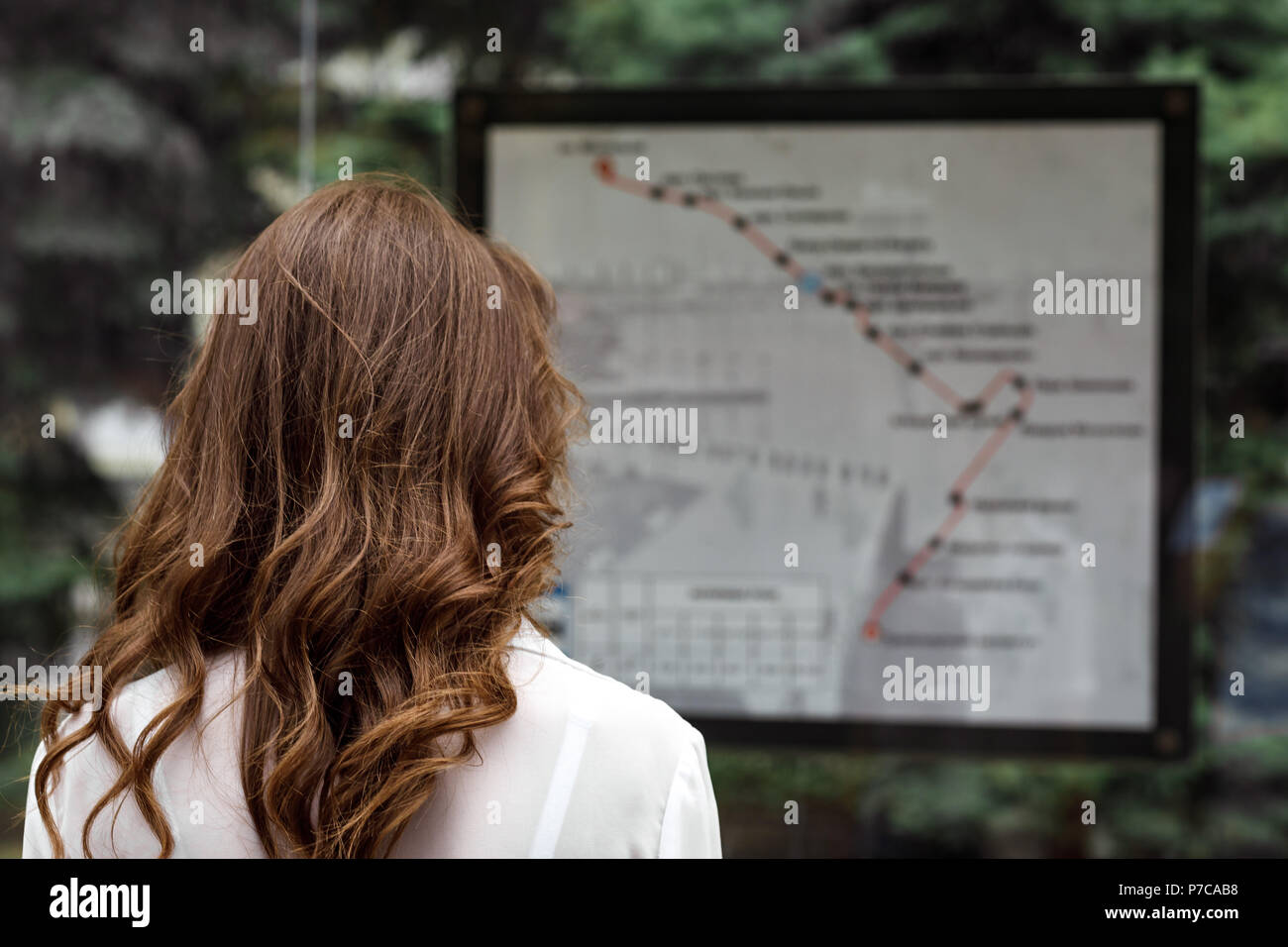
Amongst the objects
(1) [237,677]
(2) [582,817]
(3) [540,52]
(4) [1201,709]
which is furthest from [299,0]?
(4) [1201,709]

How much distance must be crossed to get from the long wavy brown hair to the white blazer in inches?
0.8

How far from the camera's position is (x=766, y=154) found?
6.91ft

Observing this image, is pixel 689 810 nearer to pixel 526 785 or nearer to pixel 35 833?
pixel 526 785

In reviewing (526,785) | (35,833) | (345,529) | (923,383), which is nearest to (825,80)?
(923,383)

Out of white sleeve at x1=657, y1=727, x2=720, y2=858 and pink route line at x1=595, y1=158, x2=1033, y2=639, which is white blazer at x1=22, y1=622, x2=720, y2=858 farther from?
pink route line at x1=595, y1=158, x2=1033, y2=639

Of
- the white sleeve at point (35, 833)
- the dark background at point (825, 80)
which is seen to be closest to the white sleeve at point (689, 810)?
the white sleeve at point (35, 833)

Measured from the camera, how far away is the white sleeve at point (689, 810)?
36.4 inches

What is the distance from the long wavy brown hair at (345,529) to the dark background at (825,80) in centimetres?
141

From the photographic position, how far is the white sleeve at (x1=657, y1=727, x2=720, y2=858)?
0.93 metres

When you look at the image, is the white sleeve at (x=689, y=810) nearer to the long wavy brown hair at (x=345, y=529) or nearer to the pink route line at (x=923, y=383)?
the long wavy brown hair at (x=345, y=529)

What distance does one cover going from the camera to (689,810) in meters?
0.93

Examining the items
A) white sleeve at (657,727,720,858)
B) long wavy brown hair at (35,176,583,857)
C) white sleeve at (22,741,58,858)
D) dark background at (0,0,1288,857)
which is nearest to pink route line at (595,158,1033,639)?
dark background at (0,0,1288,857)

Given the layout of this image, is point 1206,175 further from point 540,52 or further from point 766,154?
point 540,52

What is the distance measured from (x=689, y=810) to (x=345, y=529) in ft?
1.29
